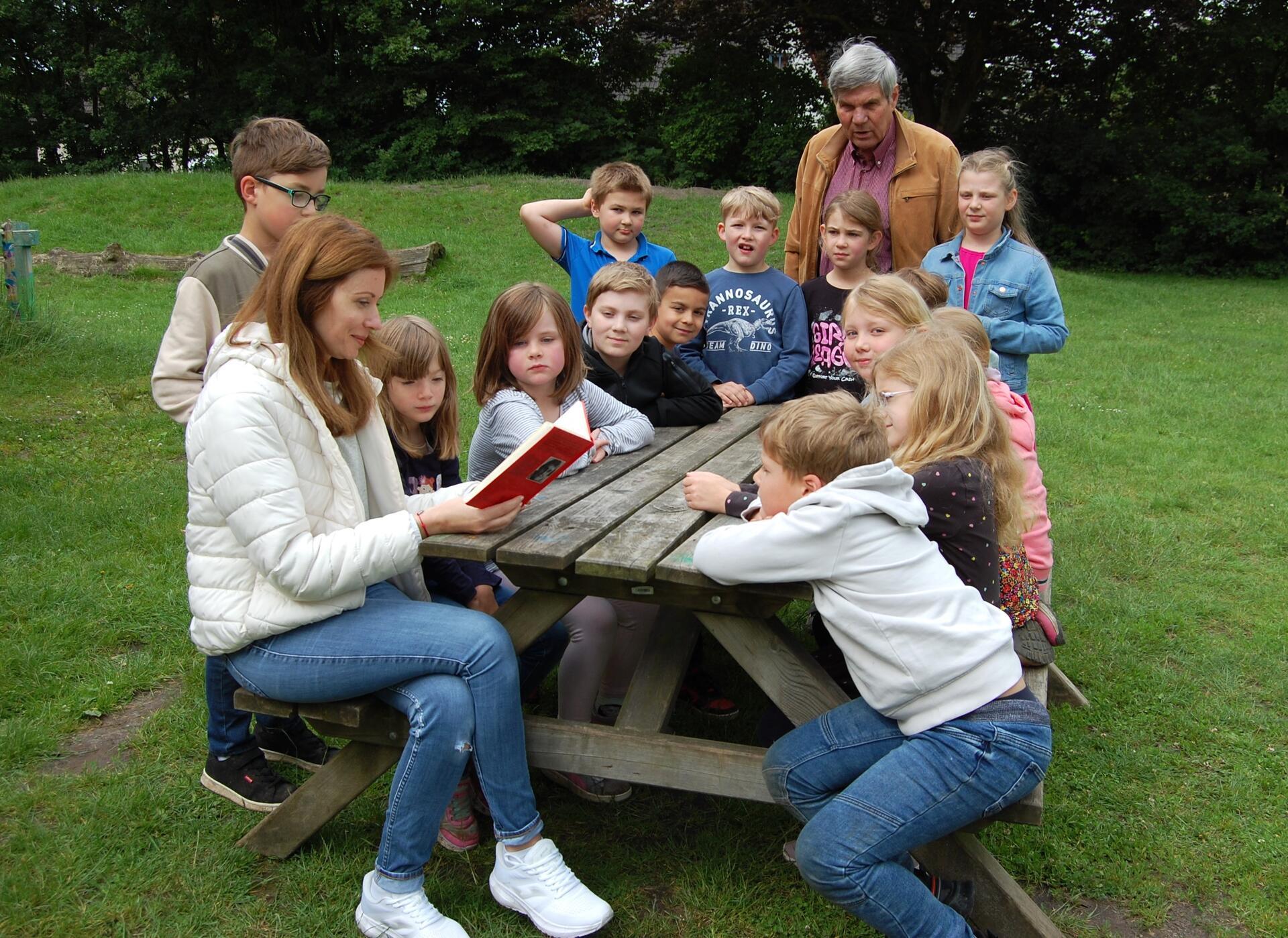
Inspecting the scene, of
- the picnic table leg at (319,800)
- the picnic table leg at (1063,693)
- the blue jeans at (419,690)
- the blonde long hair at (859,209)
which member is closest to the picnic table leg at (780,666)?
the blue jeans at (419,690)

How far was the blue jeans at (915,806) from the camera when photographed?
2.17 metres

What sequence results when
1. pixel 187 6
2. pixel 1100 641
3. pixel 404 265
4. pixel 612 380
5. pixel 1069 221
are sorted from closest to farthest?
Result: pixel 612 380
pixel 1100 641
pixel 404 265
pixel 1069 221
pixel 187 6

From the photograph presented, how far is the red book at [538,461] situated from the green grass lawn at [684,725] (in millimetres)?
1023

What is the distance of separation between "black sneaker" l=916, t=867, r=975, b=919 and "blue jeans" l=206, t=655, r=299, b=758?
5.68ft

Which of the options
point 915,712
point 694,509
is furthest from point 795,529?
point 694,509

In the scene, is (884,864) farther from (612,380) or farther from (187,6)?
(187,6)

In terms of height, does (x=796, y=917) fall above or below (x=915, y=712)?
below

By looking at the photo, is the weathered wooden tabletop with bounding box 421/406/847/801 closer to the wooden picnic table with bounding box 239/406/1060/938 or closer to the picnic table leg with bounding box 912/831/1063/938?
the wooden picnic table with bounding box 239/406/1060/938

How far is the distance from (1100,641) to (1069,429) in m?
3.67

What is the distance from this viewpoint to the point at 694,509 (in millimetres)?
2861

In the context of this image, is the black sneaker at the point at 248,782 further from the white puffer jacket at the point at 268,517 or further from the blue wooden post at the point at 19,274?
the blue wooden post at the point at 19,274

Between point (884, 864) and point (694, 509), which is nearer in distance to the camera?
point (884, 864)

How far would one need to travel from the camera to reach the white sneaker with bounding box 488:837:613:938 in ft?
8.18

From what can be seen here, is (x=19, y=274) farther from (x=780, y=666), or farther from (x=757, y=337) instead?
(x=780, y=666)
